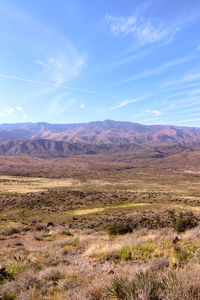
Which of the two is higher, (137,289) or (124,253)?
(137,289)

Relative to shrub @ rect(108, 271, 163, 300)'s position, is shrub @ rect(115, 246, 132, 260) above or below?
below

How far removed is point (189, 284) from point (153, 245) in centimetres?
436

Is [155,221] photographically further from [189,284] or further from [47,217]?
[189,284]

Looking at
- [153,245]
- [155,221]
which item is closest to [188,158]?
[155,221]

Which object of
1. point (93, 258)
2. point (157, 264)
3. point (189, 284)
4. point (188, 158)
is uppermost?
point (189, 284)

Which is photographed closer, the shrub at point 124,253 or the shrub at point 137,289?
the shrub at point 137,289

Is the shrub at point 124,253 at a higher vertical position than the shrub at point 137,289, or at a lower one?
lower

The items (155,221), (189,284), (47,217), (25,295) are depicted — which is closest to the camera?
(189,284)

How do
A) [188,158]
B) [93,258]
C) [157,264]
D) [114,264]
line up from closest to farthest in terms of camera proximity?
[157,264], [114,264], [93,258], [188,158]

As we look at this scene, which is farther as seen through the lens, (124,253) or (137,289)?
(124,253)

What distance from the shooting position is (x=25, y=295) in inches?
155

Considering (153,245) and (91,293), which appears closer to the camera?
(91,293)

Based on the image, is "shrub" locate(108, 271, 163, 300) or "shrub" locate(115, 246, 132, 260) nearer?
"shrub" locate(108, 271, 163, 300)

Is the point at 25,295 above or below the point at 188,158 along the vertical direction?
above
